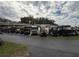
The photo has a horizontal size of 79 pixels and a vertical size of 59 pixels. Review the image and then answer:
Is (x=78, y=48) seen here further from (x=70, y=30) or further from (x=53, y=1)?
(x=53, y=1)

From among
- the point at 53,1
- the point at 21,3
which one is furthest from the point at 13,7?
the point at 53,1

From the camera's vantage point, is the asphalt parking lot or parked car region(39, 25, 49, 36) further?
parked car region(39, 25, 49, 36)

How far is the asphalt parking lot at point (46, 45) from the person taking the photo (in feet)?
16.3

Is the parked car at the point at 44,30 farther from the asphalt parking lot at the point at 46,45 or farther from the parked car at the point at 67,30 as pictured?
the parked car at the point at 67,30

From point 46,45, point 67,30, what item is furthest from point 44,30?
point 67,30

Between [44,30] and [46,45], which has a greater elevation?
[44,30]

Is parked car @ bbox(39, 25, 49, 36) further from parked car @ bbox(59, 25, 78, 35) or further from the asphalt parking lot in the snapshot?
parked car @ bbox(59, 25, 78, 35)

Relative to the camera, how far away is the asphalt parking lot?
496 centimetres

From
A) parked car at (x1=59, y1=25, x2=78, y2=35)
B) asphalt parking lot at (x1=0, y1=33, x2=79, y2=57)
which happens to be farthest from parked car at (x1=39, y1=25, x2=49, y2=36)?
parked car at (x1=59, y1=25, x2=78, y2=35)

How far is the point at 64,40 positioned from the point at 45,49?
13.8 inches

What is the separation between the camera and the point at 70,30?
199 inches

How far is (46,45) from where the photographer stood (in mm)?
5039

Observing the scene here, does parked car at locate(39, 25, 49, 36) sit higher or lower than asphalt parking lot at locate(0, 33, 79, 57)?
higher

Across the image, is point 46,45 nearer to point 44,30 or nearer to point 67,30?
point 44,30
